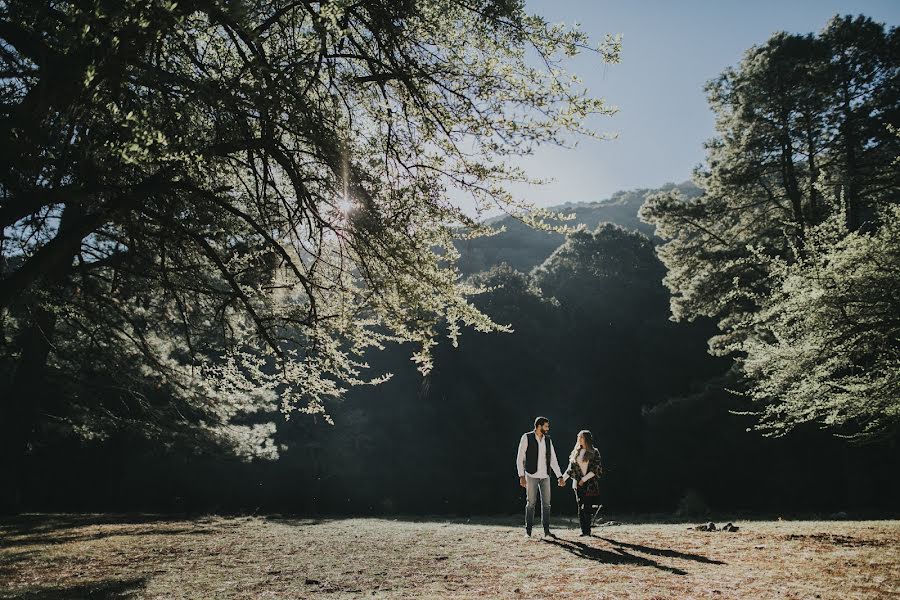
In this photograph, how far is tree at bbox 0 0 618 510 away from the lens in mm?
3883

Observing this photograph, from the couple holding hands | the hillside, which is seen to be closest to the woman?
the couple holding hands

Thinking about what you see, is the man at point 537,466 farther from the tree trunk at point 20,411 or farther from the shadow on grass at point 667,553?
the tree trunk at point 20,411

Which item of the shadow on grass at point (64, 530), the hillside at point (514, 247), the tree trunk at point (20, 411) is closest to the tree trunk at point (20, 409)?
the tree trunk at point (20, 411)

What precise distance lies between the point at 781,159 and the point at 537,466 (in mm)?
15160

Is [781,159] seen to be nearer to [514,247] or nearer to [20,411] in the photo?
[20,411]

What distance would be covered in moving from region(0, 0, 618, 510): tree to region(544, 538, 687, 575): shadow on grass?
→ 2860mm

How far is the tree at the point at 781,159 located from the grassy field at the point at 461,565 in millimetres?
8900

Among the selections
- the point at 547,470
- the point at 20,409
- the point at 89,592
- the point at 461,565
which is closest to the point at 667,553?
A: the point at 547,470

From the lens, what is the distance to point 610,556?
19.1 feet

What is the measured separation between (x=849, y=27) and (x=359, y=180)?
17.7 metres

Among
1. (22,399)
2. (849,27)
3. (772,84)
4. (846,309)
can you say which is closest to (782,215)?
(772,84)

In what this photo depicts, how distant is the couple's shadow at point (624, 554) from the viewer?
540cm

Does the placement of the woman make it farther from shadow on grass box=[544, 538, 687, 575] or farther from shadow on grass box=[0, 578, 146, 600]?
shadow on grass box=[0, 578, 146, 600]

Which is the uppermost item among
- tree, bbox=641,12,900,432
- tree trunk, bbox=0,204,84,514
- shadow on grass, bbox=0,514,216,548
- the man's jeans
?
tree, bbox=641,12,900,432
